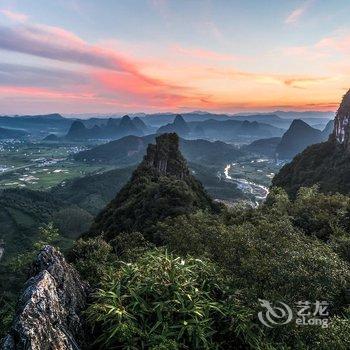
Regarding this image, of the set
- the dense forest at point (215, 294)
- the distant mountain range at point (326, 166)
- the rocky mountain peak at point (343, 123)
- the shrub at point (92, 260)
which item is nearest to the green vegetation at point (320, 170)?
the distant mountain range at point (326, 166)

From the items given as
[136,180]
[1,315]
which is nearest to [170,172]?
[136,180]

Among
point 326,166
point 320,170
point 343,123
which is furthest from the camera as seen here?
point 343,123

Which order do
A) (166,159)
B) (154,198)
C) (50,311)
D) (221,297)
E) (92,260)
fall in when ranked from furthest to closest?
(166,159)
(154,198)
(92,260)
(221,297)
(50,311)

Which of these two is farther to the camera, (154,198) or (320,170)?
(320,170)

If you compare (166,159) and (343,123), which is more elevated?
(343,123)

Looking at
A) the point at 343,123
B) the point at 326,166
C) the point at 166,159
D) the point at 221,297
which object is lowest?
the point at 326,166

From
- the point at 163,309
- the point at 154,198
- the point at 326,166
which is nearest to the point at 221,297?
the point at 163,309

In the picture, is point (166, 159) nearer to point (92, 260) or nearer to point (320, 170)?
point (320, 170)

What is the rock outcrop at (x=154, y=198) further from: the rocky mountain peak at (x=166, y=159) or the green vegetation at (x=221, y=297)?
the green vegetation at (x=221, y=297)
